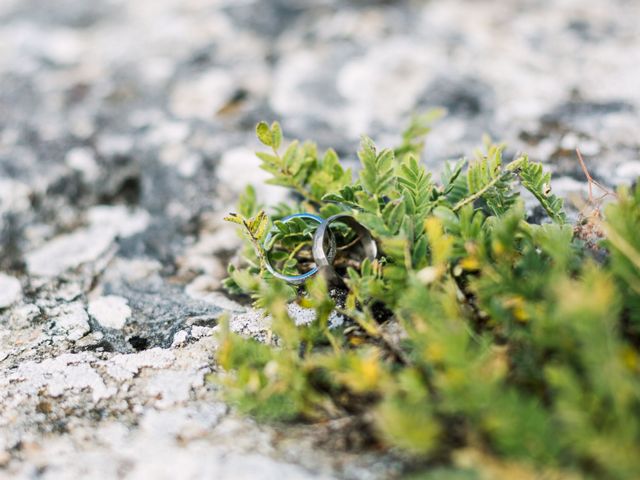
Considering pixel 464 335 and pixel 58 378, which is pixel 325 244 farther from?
pixel 58 378

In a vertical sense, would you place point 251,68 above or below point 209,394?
above

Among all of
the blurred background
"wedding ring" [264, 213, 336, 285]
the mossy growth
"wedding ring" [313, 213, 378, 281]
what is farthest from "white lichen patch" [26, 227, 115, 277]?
"wedding ring" [313, 213, 378, 281]

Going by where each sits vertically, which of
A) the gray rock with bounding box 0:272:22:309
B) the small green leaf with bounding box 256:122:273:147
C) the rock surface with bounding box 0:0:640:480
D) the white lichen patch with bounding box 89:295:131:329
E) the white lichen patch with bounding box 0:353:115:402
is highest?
the small green leaf with bounding box 256:122:273:147

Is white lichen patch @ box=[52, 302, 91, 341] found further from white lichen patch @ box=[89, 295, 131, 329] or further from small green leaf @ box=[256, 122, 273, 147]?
small green leaf @ box=[256, 122, 273, 147]

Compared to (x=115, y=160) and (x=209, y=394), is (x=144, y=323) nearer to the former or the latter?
(x=209, y=394)

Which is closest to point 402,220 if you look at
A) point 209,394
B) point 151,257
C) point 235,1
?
point 209,394
